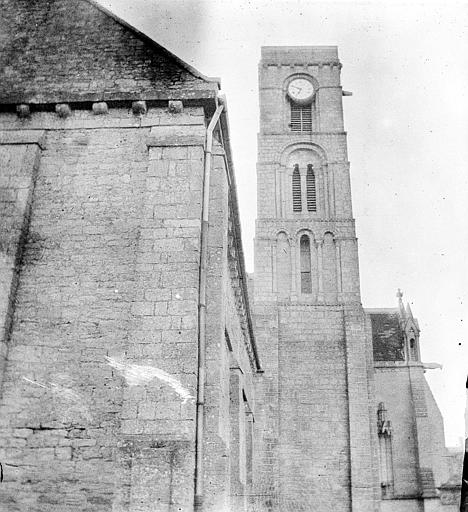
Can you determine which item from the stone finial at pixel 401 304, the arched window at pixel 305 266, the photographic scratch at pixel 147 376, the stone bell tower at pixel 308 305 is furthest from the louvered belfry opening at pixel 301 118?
the photographic scratch at pixel 147 376

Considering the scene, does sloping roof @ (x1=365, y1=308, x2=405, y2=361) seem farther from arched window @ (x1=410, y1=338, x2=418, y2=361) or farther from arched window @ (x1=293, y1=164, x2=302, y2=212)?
arched window @ (x1=293, y1=164, x2=302, y2=212)

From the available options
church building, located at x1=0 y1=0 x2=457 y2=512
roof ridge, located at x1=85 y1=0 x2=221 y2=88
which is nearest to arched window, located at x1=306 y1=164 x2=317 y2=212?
church building, located at x1=0 y1=0 x2=457 y2=512

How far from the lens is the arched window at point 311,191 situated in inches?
1355

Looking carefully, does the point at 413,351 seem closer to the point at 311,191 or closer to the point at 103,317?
the point at 311,191

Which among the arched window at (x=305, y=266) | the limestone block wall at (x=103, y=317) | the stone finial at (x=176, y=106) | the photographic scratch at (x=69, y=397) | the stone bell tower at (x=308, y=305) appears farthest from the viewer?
the arched window at (x=305, y=266)

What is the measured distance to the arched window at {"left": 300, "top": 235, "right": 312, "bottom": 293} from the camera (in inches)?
1284

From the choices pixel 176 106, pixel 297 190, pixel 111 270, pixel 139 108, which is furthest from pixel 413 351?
pixel 111 270

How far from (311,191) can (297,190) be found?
0.73 m

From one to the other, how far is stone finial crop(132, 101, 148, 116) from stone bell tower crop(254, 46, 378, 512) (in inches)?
809

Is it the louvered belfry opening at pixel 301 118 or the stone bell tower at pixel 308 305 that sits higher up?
the louvered belfry opening at pixel 301 118

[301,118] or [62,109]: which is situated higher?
[301,118]

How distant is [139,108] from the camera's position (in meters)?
9.95

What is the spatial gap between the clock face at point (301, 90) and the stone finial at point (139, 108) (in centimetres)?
2778

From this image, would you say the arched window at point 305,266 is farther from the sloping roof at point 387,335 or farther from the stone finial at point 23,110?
the stone finial at point 23,110
